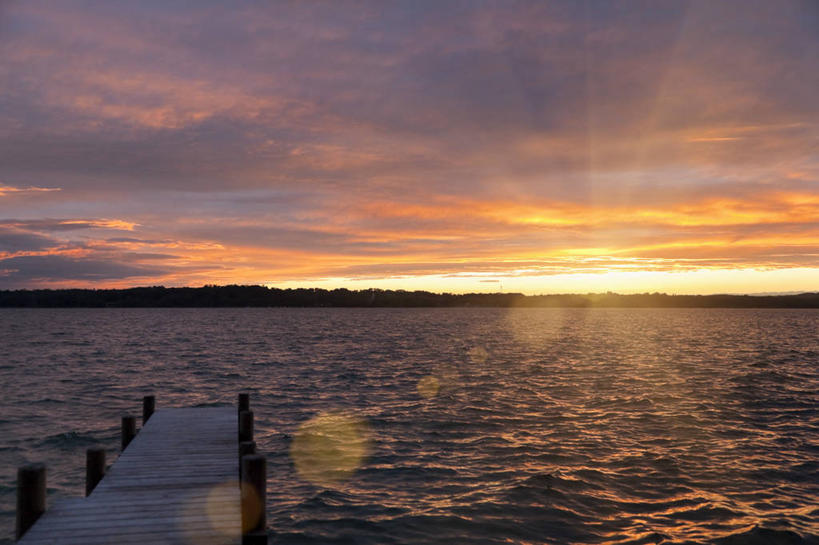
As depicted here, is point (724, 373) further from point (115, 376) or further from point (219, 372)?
point (115, 376)

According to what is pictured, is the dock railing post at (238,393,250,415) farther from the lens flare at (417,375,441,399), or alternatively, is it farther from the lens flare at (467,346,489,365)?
the lens flare at (467,346,489,365)

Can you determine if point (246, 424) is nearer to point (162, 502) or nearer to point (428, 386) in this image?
point (162, 502)

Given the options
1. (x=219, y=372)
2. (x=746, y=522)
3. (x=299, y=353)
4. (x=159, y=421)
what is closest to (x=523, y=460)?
(x=746, y=522)

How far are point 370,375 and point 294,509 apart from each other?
2416 cm

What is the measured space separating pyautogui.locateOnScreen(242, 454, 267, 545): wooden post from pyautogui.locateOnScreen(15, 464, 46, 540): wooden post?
124 inches

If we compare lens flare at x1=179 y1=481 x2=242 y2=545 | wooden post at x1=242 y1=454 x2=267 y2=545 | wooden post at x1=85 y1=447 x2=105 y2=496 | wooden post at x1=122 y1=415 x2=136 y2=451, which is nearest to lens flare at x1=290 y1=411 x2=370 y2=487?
wooden post at x1=122 y1=415 x2=136 y2=451

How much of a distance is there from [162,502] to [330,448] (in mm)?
8561

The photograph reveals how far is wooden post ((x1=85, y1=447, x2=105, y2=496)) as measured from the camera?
1146 centimetres

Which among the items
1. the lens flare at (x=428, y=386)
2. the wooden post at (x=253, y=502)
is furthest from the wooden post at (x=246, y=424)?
the lens flare at (x=428, y=386)

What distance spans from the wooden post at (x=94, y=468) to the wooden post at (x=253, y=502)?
407cm

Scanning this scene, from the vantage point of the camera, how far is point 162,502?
1008 cm

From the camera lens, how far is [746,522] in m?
12.6

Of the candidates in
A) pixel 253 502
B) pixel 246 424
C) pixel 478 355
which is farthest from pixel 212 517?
pixel 478 355

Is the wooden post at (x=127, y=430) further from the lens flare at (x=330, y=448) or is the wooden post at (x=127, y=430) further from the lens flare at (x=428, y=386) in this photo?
the lens flare at (x=428, y=386)
